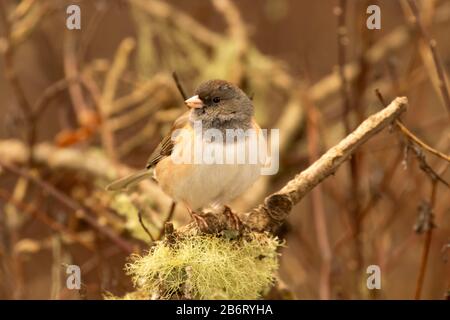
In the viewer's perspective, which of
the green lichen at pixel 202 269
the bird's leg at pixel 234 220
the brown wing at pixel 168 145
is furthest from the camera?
the brown wing at pixel 168 145

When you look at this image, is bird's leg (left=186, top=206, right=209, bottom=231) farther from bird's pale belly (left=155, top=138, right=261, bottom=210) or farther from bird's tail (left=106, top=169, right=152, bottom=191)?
bird's tail (left=106, top=169, right=152, bottom=191)

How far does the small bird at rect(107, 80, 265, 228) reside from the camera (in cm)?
175

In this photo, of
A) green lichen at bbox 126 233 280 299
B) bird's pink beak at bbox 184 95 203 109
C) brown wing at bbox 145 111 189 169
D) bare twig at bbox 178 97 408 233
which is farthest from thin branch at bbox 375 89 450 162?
brown wing at bbox 145 111 189 169

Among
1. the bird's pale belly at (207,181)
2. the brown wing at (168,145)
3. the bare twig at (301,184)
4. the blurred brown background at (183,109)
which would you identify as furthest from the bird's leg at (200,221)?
the brown wing at (168,145)

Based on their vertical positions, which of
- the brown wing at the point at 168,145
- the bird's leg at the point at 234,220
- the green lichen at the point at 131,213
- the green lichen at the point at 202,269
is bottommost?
the green lichen at the point at 202,269

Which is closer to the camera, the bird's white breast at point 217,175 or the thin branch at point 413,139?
the thin branch at point 413,139

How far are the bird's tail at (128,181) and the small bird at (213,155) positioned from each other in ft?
0.59

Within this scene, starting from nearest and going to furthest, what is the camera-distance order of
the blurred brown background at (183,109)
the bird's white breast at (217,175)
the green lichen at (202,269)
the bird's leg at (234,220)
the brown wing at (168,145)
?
the green lichen at (202,269) → the bird's leg at (234,220) → the bird's white breast at (217,175) → the brown wing at (168,145) → the blurred brown background at (183,109)

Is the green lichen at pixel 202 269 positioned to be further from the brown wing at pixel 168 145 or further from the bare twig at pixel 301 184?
the brown wing at pixel 168 145

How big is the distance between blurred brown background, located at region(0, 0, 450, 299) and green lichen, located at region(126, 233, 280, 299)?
0.97 ft

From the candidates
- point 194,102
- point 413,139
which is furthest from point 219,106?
point 413,139

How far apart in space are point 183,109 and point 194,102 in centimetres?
101

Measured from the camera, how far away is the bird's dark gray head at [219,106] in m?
1.81
